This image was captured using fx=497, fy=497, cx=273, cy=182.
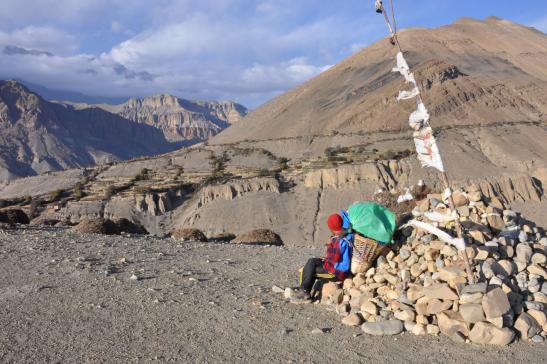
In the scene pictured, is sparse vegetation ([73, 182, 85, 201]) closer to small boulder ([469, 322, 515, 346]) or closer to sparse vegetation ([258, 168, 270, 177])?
sparse vegetation ([258, 168, 270, 177])

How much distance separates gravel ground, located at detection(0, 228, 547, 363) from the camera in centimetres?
568

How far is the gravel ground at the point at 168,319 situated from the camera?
568cm

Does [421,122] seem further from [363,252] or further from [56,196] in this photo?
[56,196]

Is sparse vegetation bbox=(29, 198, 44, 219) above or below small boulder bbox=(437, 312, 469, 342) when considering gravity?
below

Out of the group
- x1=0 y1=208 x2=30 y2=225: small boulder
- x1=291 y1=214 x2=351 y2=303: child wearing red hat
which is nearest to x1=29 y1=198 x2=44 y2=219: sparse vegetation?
x1=0 y1=208 x2=30 y2=225: small boulder

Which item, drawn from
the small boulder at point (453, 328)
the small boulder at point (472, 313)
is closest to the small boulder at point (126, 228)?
the small boulder at point (453, 328)

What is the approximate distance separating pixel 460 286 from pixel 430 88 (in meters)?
84.9

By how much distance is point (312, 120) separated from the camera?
8856 cm

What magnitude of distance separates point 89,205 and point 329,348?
137ft

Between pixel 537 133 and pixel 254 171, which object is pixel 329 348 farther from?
pixel 537 133

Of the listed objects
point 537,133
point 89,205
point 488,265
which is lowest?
point 89,205

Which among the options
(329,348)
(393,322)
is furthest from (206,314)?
(393,322)

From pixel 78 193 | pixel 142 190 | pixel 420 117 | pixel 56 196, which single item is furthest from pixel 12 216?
pixel 78 193

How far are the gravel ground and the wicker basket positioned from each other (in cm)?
86
